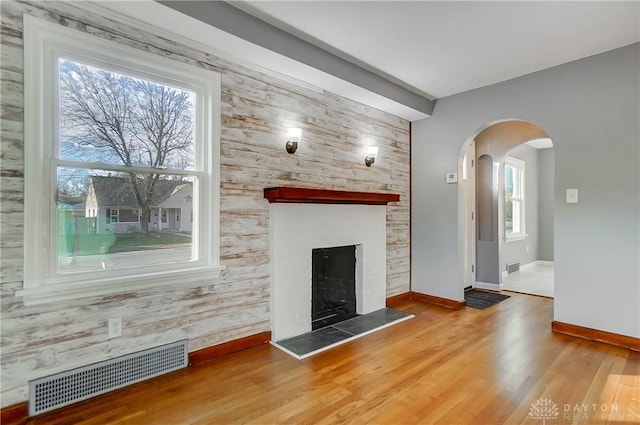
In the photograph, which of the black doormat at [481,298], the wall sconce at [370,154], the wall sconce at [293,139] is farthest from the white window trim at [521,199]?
the wall sconce at [293,139]

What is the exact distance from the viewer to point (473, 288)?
5207 mm

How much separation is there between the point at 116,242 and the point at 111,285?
1.01ft

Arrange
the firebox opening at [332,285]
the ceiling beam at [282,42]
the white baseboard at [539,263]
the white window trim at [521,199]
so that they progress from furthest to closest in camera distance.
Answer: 1. the white baseboard at [539,263]
2. the white window trim at [521,199]
3. the firebox opening at [332,285]
4. the ceiling beam at [282,42]

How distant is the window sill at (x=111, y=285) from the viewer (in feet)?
6.38

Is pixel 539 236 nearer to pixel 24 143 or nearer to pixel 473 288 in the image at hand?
pixel 473 288

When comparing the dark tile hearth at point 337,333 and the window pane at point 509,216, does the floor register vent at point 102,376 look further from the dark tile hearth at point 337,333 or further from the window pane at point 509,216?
the window pane at point 509,216

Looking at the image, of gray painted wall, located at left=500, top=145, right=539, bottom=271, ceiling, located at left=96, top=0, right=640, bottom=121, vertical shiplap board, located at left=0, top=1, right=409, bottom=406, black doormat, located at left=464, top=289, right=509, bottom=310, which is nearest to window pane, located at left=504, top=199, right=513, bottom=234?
gray painted wall, located at left=500, top=145, right=539, bottom=271

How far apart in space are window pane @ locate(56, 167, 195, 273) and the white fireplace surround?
0.82m

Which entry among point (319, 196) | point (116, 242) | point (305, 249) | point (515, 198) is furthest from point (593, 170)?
point (116, 242)

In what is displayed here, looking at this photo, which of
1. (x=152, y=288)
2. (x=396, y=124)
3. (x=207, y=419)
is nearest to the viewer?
(x=207, y=419)

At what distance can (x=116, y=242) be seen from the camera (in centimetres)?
231

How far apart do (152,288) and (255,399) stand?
109 cm

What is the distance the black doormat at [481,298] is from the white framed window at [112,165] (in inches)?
134

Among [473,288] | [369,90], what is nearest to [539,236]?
[473,288]
